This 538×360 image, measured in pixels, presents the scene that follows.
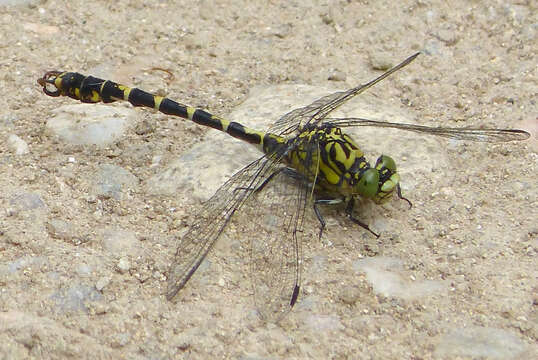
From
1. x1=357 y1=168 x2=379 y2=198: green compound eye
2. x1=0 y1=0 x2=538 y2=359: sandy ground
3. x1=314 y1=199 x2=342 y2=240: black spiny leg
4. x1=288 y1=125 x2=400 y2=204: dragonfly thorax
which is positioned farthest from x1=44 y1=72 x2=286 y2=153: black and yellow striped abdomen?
x1=357 y1=168 x2=379 y2=198: green compound eye

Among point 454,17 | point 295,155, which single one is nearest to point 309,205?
point 295,155

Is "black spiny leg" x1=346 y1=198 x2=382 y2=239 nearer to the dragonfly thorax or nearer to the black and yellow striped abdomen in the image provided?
the dragonfly thorax

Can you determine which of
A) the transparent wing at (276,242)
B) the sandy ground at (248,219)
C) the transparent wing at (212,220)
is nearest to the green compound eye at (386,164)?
the sandy ground at (248,219)

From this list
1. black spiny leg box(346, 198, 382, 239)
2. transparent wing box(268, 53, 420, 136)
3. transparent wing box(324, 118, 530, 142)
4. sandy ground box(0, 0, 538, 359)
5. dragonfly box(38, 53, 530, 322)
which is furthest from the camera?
transparent wing box(268, 53, 420, 136)

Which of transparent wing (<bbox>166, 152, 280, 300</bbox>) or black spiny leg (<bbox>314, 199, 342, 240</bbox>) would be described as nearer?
transparent wing (<bbox>166, 152, 280, 300</bbox>)

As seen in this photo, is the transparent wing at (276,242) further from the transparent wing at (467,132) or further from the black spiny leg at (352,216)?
the transparent wing at (467,132)

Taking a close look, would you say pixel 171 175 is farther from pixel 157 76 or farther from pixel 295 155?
pixel 157 76
